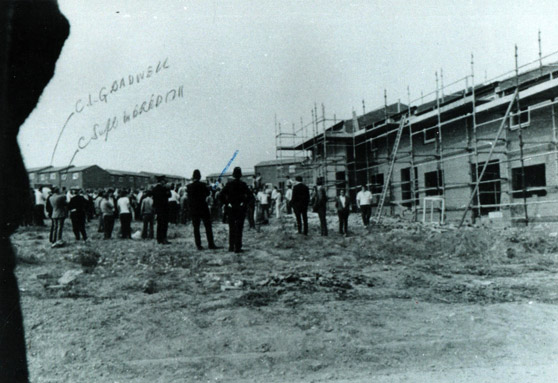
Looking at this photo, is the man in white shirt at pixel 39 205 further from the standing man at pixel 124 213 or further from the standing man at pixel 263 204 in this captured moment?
the standing man at pixel 263 204

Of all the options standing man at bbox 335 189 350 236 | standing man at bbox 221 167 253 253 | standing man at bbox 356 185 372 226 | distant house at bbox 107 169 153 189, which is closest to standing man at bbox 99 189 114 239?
standing man at bbox 221 167 253 253

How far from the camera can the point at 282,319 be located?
5109mm

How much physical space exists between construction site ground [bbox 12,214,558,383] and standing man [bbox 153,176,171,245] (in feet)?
6.54

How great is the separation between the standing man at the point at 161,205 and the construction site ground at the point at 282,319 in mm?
1993

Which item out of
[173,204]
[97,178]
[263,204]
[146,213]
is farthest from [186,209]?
[97,178]

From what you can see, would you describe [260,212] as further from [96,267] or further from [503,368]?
[503,368]

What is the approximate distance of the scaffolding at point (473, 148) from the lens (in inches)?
561

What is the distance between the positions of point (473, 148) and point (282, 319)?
14399mm

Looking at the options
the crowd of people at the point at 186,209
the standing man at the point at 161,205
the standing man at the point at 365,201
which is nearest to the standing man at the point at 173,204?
the crowd of people at the point at 186,209

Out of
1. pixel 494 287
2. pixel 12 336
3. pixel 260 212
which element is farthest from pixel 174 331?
pixel 260 212

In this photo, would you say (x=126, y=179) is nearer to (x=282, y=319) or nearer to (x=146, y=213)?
(x=146, y=213)

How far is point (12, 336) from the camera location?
4.14ft

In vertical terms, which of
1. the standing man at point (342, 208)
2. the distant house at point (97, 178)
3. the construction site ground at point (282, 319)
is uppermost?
the distant house at point (97, 178)

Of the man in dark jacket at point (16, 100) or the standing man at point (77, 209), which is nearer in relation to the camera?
the man in dark jacket at point (16, 100)
